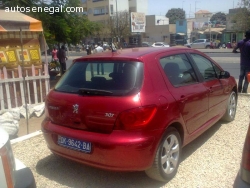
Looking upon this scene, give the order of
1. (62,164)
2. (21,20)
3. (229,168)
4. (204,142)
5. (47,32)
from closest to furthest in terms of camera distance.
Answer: (229,168)
(62,164)
(204,142)
(21,20)
(47,32)

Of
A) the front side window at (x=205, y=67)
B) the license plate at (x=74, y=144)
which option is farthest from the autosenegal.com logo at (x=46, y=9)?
the license plate at (x=74, y=144)

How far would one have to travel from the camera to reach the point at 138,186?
330 centimetres

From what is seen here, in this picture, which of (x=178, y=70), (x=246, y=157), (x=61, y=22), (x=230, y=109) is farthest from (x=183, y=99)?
(x=61, y=22)

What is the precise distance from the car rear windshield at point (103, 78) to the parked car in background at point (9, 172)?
1198 mm

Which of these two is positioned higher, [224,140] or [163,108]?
[163,108]

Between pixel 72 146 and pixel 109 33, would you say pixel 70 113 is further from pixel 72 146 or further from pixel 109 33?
pixel 109 33

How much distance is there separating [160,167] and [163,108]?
0.70 meters

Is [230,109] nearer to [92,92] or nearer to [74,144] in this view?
[92,92]

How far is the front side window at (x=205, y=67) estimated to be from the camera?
4.38 meters

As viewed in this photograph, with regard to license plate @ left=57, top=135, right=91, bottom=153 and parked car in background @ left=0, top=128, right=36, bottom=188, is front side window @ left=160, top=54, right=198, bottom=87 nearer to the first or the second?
license plate @ left=57, top=135, right=91, bottom=153

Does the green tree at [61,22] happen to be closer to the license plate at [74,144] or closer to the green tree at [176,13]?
the license plate at [74,144]

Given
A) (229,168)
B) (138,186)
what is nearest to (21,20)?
(138,186)

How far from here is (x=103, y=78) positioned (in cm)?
332

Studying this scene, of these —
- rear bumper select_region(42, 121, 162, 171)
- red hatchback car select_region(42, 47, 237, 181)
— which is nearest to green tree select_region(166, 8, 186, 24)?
red hatchback car select_region(42, 47, 237, 181)
